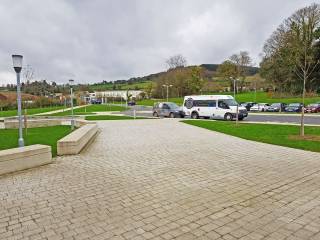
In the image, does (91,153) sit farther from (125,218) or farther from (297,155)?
(297,155)

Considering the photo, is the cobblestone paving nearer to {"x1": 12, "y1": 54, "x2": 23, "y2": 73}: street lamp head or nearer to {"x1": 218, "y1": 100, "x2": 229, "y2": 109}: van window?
{"x1": 12, "y1": 54, "x2": 23, "y2": 73}: street lamp head

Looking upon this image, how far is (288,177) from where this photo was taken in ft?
19.0

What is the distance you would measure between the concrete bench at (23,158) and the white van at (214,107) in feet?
62.7

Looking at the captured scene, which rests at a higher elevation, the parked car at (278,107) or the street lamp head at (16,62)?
the street lamp head at (16,62)

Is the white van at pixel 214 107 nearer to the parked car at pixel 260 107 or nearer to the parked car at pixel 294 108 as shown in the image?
the parked car at pixel 294 108

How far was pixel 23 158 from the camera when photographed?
6.56m

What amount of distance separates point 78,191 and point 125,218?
161 cm

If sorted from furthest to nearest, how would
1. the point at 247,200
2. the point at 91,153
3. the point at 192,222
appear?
the point at 91,153, the point at 247,200, the point at 192,222

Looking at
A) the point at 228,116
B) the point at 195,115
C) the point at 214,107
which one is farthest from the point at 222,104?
the point at 195,115

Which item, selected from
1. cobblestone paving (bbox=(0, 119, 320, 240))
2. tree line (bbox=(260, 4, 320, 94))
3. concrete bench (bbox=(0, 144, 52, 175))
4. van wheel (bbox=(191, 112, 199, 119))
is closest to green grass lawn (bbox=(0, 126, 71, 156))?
concrete bench (bbox=(0, 144, 52, 175))

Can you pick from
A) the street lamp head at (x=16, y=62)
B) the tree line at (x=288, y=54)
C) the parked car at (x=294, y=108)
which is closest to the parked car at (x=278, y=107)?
the parked car at (x=294, y=108)

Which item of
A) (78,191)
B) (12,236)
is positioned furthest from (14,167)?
(12,236)

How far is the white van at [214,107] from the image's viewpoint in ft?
77.8

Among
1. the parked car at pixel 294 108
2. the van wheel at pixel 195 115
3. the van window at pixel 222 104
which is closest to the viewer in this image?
the van window at pixel 222 104
